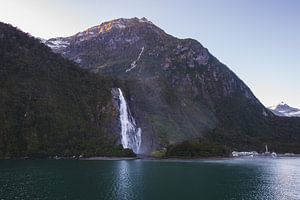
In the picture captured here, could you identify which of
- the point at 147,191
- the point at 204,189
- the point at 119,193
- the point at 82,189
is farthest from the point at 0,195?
the point at 204,189

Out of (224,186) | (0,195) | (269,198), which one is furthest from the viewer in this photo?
(224,186)

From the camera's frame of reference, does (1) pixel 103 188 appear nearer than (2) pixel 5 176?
Yes

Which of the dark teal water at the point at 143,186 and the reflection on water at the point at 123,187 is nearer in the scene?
the dark teal water at the point at 143,186

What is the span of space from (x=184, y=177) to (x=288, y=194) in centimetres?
3461

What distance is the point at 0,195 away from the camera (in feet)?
277

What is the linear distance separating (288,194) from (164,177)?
38.5 meters

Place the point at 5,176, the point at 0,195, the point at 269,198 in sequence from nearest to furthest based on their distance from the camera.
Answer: the point at 0,195 < the point at 269,198 < the point at 5,176

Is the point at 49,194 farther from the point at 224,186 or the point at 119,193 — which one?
the point at 224,186

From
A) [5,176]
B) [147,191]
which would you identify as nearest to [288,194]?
[147,191]

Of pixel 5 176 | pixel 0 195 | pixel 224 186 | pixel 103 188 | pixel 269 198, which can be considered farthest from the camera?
pixel 5 176

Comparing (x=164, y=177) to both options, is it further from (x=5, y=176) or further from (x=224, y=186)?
(x=5, y=176)

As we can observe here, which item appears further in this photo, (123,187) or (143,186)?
(143,186)

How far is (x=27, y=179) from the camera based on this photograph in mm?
111938

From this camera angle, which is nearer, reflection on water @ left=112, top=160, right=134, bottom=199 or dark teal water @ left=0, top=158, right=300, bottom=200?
dark teal water @ left=0, top=158, right=300, bottom=200
